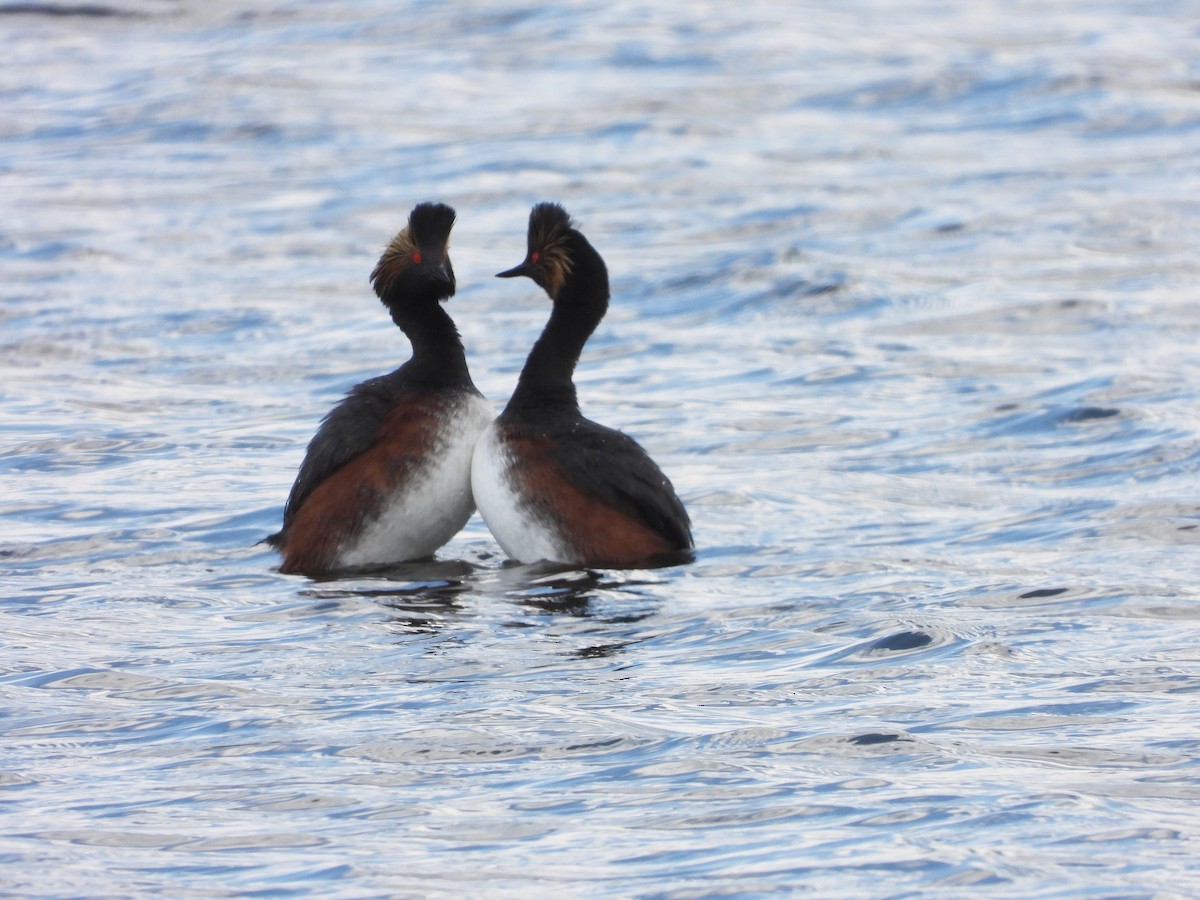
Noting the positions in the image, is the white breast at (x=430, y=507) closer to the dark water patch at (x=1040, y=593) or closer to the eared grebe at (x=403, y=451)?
the eared grebe at (x=403, y=451)

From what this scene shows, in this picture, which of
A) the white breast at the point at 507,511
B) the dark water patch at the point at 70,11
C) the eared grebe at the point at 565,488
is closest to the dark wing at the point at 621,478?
the eared grebe at the point at 565,488

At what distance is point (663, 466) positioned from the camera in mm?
11703

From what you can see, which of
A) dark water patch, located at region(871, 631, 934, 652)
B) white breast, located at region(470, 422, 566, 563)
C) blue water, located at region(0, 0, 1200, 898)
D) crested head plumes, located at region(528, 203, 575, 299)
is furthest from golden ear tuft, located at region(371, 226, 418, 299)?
dark water patch, located at region(871, 631, 934, 652)

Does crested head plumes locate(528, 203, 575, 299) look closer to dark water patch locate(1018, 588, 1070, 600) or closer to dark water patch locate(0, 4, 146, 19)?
dark water patch locate(1018, 588, 1070, 600)

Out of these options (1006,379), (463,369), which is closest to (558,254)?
(463,369)

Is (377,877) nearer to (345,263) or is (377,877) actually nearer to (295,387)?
(295,387)

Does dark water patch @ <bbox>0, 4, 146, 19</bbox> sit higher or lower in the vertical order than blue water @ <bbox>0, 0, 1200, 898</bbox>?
higher

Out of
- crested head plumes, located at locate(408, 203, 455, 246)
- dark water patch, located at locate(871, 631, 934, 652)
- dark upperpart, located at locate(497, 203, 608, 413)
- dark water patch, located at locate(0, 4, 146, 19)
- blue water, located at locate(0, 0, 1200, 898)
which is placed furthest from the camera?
dark water patch, located at locate(0, 4, 146, 19)

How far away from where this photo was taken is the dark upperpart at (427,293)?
31.7ft

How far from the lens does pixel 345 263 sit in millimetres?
17984

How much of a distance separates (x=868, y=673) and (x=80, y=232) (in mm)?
13499

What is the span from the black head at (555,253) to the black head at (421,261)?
30 centimetres

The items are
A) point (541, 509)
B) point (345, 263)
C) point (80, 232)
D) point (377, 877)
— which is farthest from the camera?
point (80, 232)

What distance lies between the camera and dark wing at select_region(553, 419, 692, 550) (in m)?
9.29
